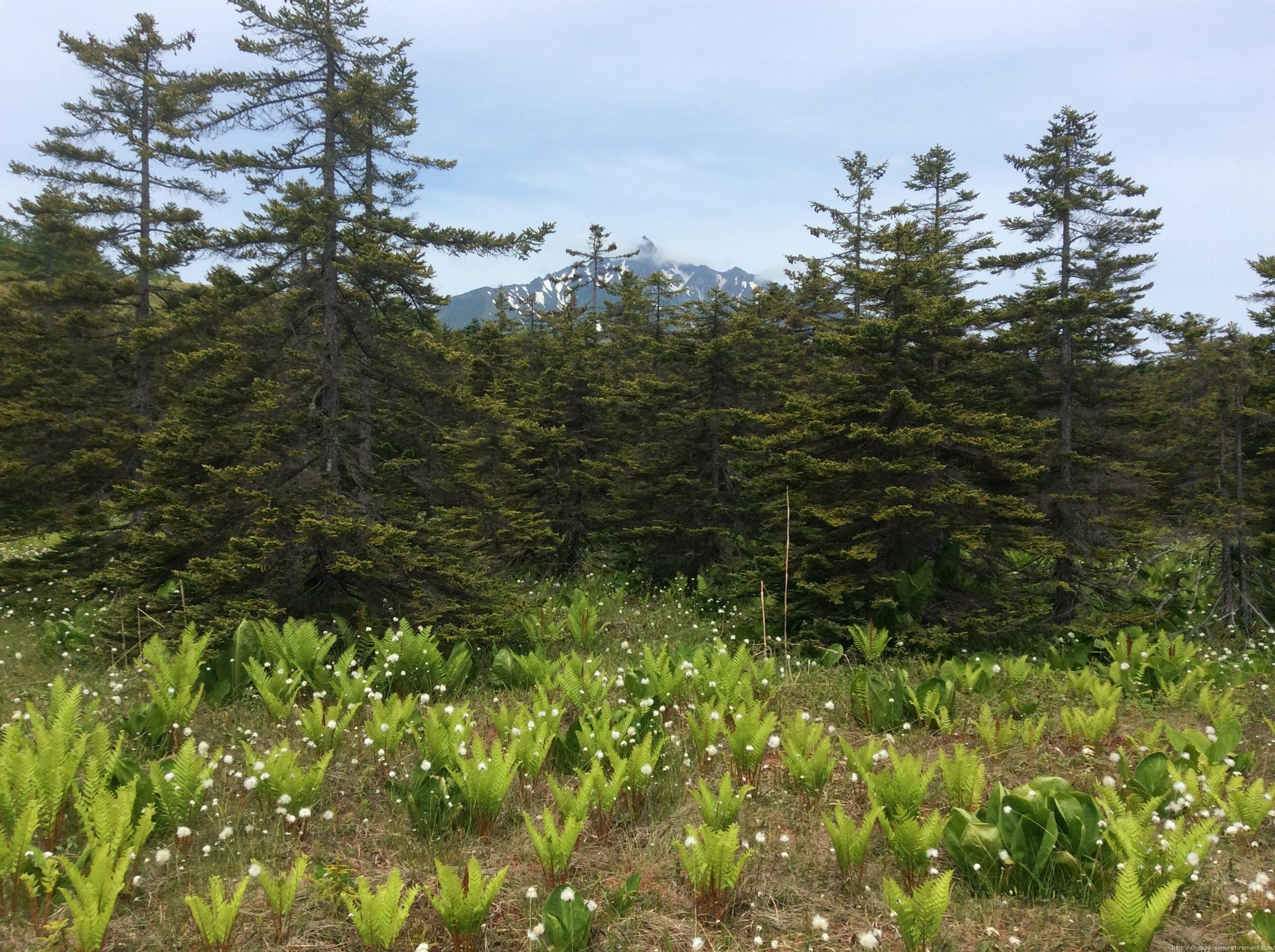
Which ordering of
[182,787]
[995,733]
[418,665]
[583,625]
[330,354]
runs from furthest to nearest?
[583,625] < [330,354] < [418,665] < [995,733] < [182,787]

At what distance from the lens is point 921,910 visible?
3135mm

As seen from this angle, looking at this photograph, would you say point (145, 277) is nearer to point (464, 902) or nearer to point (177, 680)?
point (177, 680)

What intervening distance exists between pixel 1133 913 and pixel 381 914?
11.6 ft

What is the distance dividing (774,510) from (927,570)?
3.13 meters

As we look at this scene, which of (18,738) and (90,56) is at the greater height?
(90,56)

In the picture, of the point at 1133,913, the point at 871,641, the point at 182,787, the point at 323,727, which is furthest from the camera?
the point at 871,641

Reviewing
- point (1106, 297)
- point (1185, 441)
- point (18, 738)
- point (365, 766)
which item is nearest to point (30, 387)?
point (18, 738)

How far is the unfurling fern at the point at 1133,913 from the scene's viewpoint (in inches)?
118

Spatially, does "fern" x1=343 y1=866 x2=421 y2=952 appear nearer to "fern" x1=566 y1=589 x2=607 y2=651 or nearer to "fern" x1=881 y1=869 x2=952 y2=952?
"fern" x1=881 y1=869 x2=952 y2=952

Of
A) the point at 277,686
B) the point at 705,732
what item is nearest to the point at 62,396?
the point at 277,686

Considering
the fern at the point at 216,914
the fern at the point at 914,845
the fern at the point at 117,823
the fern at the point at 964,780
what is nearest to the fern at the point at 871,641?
the fern at the point at 964,780

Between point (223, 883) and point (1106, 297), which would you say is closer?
point (223, 883)

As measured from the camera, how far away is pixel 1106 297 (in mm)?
11086

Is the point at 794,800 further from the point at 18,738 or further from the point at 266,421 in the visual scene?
the point at 266,421
